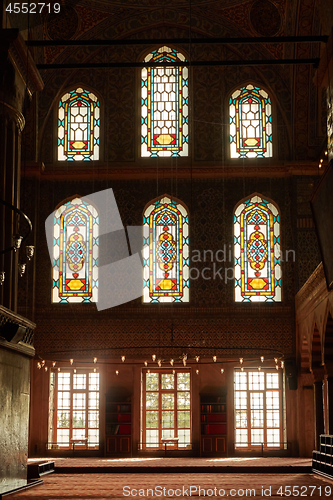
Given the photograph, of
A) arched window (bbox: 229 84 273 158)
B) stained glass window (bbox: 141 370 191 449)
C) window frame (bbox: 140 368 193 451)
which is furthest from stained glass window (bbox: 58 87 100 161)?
stained glass window (bbox: 141 370 191 449)

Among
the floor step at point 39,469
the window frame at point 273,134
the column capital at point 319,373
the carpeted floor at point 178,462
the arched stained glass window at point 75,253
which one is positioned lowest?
the carpeted floor at point 178,462

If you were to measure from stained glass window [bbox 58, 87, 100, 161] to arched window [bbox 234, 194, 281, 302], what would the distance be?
13.0 ft

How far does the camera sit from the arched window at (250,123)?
57.2ft

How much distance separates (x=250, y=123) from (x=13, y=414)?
11.0 m

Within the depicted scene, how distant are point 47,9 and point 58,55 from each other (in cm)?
157

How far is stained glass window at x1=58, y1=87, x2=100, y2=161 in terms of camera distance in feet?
57.4

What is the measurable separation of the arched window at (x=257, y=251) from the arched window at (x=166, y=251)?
1262 mm

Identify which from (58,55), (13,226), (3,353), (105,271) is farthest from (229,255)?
(3,353)

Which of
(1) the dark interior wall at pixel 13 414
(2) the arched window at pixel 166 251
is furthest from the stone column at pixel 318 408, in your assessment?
(1) the dark interior wall at pixel 13 414

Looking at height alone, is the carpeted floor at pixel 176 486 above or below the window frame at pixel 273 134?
below

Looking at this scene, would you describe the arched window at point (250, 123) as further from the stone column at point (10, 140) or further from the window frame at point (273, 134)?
the stone column at point (10, 140)

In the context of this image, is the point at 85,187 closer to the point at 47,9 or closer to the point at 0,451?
the point at 47,9

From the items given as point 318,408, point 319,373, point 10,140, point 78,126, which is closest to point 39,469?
point 10,140

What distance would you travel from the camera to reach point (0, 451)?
8.09 meters
